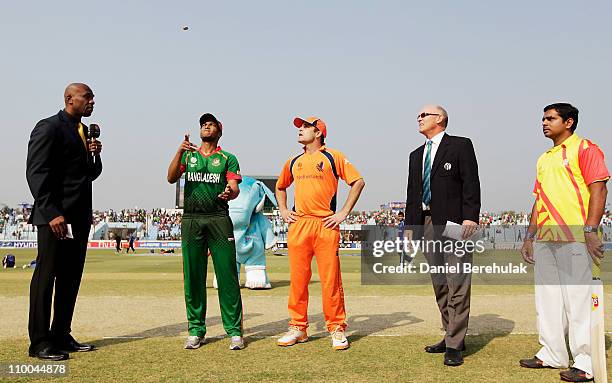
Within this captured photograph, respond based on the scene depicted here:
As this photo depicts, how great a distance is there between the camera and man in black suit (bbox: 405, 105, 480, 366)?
5.29 metres

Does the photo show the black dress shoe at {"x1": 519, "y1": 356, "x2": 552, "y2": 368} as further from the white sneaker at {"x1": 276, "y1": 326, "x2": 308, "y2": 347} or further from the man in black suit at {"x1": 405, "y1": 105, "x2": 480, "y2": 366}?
the white sneaker at {"x1": 276, "y1": 326, "x2": 308, "y2": 347}

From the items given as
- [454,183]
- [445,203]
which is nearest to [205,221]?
[445,203]

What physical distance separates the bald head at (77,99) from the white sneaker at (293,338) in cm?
307

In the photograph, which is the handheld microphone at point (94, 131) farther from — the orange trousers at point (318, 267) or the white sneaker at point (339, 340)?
the white sneaker at point (339, 340)

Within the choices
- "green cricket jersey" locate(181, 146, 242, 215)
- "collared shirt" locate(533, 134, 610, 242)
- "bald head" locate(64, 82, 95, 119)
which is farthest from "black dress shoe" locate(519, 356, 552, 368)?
"bald head" locate(64, 82, 95, 119)

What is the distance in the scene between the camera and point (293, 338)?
5.77m

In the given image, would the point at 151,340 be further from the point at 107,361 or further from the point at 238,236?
the point at 238,236

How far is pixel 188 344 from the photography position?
5.58 m

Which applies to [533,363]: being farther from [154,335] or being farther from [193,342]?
[154,335]

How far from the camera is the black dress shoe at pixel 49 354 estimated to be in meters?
5.04

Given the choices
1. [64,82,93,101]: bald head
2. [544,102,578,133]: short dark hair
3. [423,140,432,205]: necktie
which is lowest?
[423,140,432,205]: necktie

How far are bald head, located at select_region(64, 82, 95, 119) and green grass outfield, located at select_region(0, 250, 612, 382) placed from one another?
239 cm

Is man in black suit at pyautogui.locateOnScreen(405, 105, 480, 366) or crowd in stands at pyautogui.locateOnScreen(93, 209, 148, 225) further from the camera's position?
crowd in stands at pyautogui.locateOnScreen(93, 209, 148, 225)

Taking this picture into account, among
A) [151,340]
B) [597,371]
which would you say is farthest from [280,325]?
[597,371]
